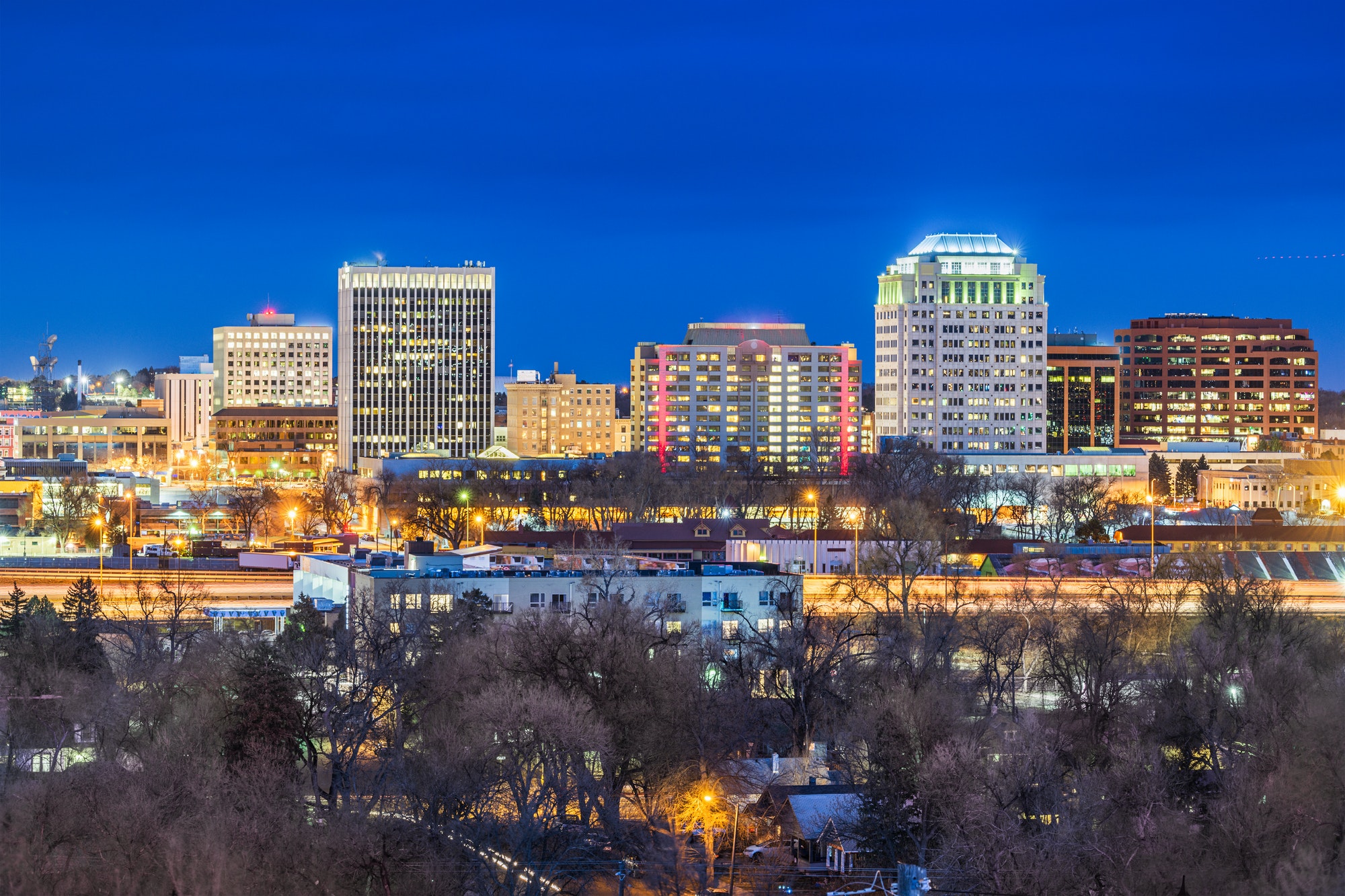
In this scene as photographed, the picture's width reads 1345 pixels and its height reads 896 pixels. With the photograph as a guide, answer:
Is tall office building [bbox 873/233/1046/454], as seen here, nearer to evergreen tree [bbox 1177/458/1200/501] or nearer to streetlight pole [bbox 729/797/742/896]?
evergreen tree [bbox 1177/458/1200/501]

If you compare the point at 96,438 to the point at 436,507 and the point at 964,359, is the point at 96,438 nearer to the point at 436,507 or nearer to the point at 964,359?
the point at 964,359

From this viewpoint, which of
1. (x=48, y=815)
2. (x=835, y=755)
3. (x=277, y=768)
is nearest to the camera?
(x=48, y=815)

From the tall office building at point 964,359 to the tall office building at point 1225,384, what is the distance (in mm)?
44995

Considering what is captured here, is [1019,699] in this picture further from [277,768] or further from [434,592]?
[277,768]

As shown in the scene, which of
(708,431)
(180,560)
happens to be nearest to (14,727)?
(180,560)

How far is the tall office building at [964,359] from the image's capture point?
13750 cm

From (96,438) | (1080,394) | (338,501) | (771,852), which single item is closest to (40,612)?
(771,852)

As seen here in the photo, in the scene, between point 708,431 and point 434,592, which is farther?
point 708,431

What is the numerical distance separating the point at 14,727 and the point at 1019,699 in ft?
81.8

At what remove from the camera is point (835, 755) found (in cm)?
3856

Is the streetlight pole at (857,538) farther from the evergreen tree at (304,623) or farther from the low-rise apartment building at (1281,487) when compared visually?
the low-rise apartment building at (1281,487)

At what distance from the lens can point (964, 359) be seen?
454 feet

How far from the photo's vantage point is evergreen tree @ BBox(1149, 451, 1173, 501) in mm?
125250

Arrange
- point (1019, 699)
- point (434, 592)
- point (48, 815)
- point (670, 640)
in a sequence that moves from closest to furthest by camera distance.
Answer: point (48, 815), point (670, 640), point (1019, 699), point (434, 592)
